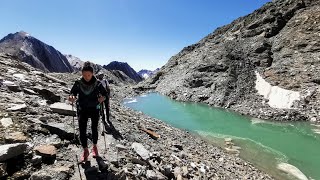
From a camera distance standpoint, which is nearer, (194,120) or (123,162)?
(123,162)

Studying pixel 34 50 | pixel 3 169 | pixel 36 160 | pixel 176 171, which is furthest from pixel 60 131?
pixel 34 50

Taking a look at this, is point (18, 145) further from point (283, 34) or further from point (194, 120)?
point (283, 34)

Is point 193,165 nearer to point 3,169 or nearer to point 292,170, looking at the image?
point 292,170

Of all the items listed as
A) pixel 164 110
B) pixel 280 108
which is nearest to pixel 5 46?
pixel 164 110

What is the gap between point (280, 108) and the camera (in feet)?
118

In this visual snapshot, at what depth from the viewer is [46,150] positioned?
8.68 metres

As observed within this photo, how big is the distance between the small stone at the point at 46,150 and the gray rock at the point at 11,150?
44 cm

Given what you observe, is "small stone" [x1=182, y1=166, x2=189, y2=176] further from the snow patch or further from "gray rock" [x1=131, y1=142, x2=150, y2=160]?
the snow patch

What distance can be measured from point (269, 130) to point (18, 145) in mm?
25407

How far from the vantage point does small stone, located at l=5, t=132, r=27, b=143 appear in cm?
851

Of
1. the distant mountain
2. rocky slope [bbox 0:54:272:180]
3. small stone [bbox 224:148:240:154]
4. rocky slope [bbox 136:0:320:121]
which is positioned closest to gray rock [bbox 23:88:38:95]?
rocky slope [bbox 0:54:272:180]

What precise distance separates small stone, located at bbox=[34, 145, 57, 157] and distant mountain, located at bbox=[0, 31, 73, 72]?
134 meters

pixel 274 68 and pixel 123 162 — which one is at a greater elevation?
pixel 274 68

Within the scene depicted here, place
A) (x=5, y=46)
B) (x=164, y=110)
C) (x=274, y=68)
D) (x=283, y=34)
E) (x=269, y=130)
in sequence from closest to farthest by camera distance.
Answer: (x=269, y=130), (x=164, y=110), (x=274, y=68), (x=283, y=34), (x=5, y=46)
